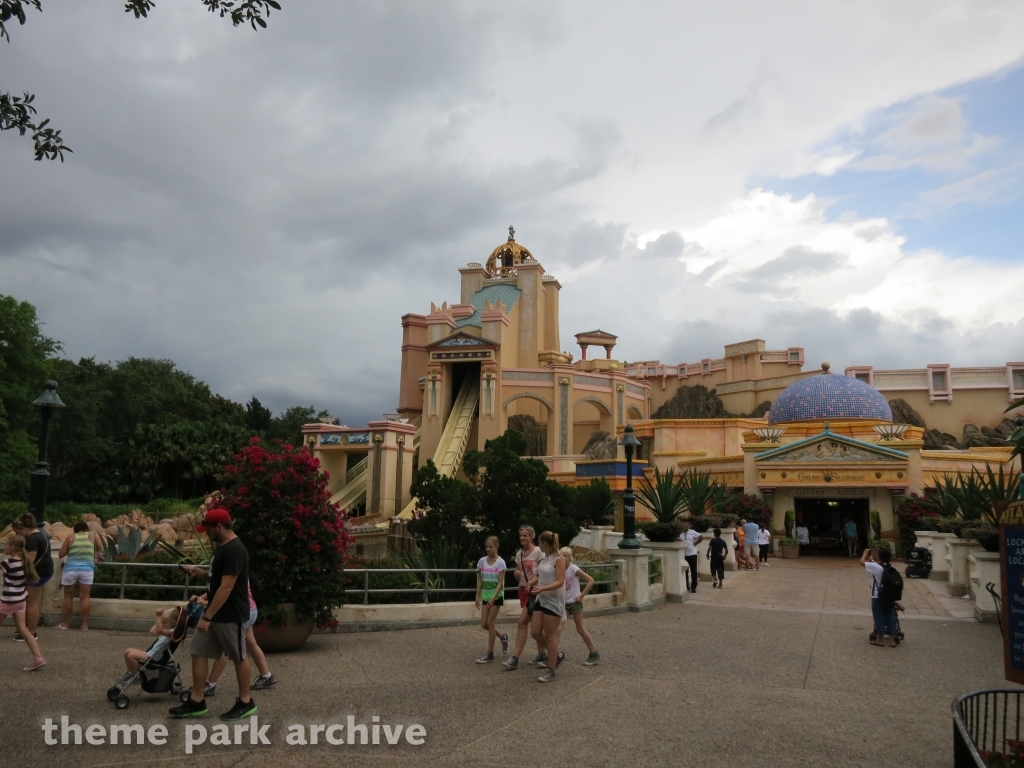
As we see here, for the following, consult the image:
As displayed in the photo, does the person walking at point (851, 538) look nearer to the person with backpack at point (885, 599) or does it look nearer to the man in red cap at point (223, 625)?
the person with backpack at point (885, 599)

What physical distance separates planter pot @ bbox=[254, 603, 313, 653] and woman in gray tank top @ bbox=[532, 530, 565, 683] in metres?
2.69

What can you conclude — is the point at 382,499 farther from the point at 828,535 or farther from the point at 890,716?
the point at 890,716

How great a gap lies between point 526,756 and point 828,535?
25.9 metres

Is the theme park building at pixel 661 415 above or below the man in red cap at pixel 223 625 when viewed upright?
above

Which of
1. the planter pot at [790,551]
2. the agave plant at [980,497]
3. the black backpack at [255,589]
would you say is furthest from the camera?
the planter pot at [790,551]

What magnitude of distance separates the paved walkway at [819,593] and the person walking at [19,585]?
34.6ft

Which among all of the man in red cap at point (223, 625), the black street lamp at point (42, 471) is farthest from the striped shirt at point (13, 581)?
the man in red cap at point (223, 625)

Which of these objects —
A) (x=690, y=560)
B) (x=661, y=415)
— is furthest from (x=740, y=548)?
(x=661, y=415)

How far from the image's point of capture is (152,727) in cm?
540

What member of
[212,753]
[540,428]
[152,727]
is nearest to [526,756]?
[212,753]

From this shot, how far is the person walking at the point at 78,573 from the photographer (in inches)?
365

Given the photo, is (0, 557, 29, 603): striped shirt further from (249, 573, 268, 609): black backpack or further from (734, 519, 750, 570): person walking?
(734, 519, 750, 570): person walking

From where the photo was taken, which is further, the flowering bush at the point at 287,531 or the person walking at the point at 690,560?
the person walking at the point at 690,560

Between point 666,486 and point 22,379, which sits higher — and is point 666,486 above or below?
below
